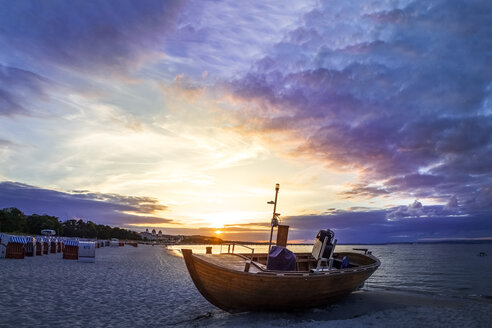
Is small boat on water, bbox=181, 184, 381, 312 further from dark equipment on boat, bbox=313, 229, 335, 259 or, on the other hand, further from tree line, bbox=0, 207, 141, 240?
tree line, bbox=0, 207, 141, 240

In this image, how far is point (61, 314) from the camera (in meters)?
11.0

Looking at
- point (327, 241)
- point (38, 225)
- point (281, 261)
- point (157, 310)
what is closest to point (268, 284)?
point (281, 261)

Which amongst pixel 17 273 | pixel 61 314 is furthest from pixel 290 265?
pixel 17 273

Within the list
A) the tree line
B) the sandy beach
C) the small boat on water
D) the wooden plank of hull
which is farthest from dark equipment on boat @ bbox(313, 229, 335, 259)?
the tree line

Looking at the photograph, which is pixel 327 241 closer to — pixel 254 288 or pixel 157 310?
pixel 254 288

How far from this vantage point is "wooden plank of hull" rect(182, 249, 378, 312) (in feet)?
37.8

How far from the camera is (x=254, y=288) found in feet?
37.8

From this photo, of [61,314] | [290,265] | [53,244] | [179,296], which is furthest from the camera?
[53,244]

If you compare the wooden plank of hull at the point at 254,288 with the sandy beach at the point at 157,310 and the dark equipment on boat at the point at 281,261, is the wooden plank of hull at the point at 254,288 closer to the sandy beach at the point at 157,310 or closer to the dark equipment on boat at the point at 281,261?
the sandy beach at the point at 157,310

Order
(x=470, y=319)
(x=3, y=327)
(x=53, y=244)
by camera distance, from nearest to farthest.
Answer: (x=3, y=327) → (x=470, y=319) → (x=53, y=244)

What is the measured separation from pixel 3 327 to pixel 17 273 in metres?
12.0

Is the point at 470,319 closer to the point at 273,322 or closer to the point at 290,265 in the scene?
the point at 290,265

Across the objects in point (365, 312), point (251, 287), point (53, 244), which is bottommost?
point (53, 244)

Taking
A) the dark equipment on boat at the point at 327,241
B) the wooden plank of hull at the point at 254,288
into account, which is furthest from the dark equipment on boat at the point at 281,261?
the dark equipment on boat at the point at 327,241
